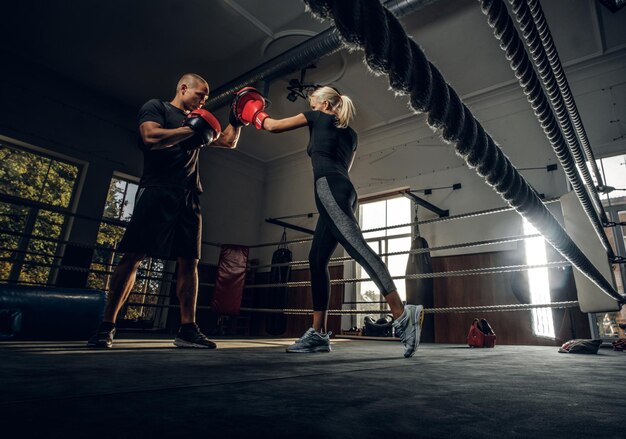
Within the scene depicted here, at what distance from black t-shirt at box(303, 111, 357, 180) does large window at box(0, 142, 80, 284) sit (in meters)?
4.93

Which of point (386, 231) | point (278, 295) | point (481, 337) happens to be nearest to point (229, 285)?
point (278, 295)

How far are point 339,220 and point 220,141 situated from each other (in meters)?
1.02

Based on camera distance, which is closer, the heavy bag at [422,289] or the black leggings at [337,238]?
the black leggings at [337,238]

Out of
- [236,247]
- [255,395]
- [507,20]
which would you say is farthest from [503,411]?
[236,247]

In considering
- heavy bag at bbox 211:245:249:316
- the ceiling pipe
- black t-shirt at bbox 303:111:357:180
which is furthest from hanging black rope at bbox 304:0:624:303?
heavy bag at bbox 211:245:249:316

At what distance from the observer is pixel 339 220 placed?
1673 mm

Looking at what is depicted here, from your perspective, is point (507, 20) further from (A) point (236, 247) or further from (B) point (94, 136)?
(B) point (94, 136)

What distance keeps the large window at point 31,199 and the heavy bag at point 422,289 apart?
5107 mm

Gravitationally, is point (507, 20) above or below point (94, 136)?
below

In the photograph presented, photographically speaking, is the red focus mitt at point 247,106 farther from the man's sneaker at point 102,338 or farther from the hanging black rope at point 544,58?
the hanging black rope at point 544,58

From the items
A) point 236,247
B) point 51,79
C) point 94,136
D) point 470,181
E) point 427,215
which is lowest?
point 236,247

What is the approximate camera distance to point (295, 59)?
485 centimetres

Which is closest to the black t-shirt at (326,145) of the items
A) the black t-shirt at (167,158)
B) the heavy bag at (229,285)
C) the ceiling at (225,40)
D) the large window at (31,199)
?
the black t-shirt at (167,158)

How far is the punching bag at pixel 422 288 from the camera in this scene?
501 centimetres
